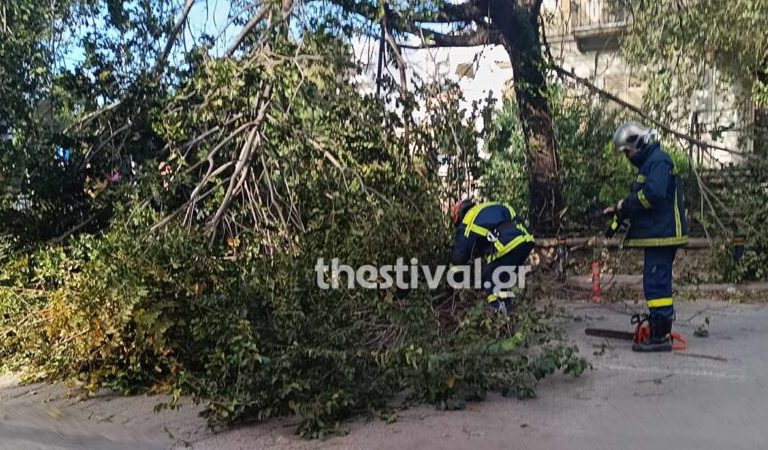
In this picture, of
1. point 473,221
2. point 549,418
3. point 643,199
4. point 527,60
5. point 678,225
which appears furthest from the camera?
point 527,60

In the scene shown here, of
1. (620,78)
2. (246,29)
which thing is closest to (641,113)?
(620,78)

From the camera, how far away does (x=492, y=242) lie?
20.7 ft

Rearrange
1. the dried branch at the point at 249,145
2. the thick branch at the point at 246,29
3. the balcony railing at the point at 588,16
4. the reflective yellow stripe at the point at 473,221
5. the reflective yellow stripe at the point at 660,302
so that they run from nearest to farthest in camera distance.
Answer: the reflective yellow stripe at the point at 660,302, the reflective yellow stripe at the point at 473,221, the dried branch at the point at 249,145, the thick branch at the point at 246,29, the balcony railing at the point at 588,16

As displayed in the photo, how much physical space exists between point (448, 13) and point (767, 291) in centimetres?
482

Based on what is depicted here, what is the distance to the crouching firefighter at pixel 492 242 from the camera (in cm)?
629

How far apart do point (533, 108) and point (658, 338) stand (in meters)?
4.44

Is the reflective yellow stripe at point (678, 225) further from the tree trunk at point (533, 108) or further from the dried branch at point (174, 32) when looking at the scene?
the dried branch at point (174, 32)

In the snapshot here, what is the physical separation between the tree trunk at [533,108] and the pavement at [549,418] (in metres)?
3.86

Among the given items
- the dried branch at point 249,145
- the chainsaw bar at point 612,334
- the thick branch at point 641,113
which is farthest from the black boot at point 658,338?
the thick branch at point 641,113

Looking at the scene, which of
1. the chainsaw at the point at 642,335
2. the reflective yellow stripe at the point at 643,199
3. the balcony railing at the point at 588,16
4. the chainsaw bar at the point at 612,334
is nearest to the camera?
the reflective yellow stripe at the point at 643,199

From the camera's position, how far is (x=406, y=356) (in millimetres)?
4777

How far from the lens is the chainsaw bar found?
609 centimetres

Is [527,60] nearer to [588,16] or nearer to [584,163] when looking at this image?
[584,163]

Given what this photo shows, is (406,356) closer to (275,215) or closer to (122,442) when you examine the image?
(122,442)
